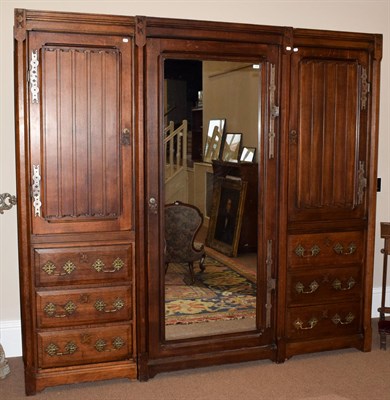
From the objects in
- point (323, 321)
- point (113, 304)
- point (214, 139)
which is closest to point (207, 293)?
point (113, 304)

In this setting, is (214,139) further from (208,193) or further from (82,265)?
(82,265)

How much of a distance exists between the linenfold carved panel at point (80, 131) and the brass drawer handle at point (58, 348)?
0.67m

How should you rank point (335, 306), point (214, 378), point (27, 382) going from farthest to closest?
point (335, 306) → point (214, 378) → point (27, 382)

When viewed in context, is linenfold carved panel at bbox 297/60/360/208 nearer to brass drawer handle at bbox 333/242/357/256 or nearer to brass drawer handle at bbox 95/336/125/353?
brass drawer handle at bbox 333/242/357/256

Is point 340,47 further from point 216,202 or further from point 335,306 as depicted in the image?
point 335,306

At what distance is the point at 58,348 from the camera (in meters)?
3.06

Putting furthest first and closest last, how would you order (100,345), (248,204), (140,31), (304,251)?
(304,251) < (248,204) < (100,345) < (140,31)

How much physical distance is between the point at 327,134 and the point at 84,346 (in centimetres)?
181

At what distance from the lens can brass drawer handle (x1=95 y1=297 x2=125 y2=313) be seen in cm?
310

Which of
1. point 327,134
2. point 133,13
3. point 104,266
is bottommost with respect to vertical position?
point 104,266

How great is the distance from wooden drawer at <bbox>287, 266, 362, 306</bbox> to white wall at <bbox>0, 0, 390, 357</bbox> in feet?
5.18

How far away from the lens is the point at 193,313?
10.8ft

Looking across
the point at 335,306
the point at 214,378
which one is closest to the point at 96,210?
the point at 214,378

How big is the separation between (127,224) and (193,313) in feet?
2.10
